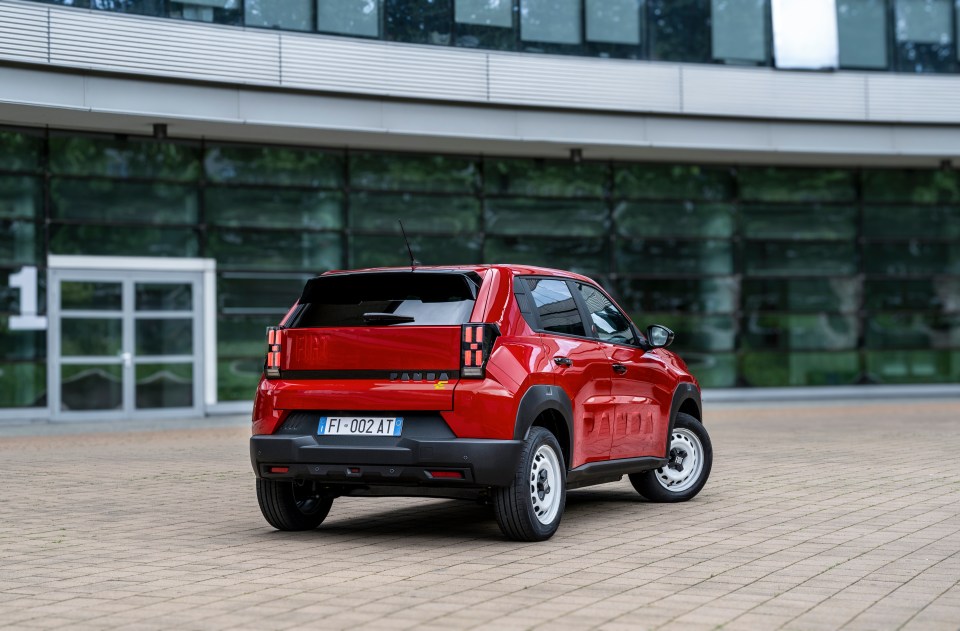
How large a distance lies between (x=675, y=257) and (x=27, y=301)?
458 inches

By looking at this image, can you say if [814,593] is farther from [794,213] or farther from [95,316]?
[794,213]

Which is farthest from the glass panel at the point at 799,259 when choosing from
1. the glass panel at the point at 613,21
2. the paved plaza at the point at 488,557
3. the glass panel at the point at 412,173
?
the paved plaza at the point at 488,557

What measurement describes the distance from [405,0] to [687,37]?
5.29 metres

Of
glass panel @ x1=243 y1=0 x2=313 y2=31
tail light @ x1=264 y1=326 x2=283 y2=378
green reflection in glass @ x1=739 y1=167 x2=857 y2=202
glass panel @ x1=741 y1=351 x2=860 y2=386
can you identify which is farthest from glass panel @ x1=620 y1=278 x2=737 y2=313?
tail light @ x1=264 y1=326 x2=283 y2=378

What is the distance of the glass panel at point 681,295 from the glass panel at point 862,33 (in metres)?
4.64

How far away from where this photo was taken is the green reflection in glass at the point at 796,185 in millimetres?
26312

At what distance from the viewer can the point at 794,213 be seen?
26.6 metres

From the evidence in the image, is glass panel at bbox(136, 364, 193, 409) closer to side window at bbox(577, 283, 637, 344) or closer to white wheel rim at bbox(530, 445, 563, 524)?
side window at bbox(577, 283, 637, 344)

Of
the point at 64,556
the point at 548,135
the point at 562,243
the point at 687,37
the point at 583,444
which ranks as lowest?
the point at 64,556

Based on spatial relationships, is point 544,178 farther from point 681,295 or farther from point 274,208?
point 274,208

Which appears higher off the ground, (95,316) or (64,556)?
(95,316)

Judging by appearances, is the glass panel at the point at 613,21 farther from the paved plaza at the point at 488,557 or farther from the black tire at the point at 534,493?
the black tire at the point at 534,493

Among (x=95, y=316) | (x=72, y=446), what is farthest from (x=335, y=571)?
(x=95, y=316)

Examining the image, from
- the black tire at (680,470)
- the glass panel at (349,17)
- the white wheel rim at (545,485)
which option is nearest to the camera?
the white wheel rim at (545,485)
